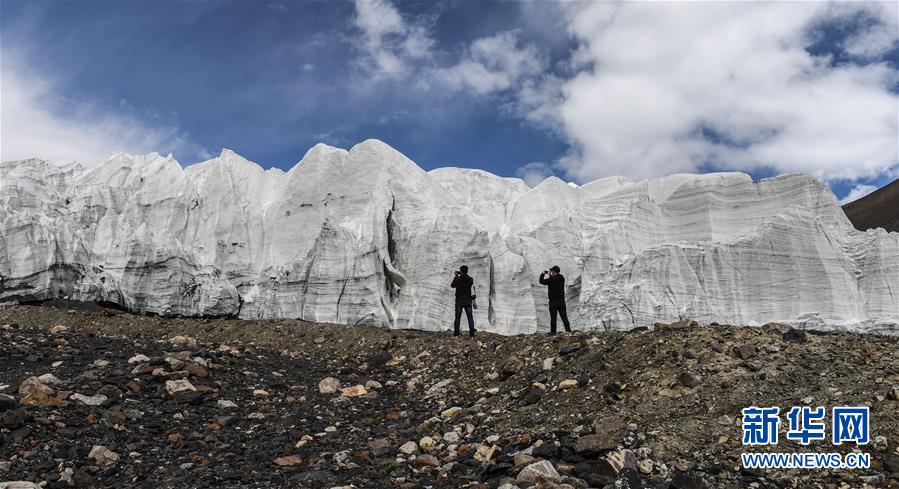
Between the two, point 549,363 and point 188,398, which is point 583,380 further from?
point 188,398

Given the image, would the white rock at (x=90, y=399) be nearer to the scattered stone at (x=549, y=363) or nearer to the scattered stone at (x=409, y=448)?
the scattered stone at (x=409, y=448)

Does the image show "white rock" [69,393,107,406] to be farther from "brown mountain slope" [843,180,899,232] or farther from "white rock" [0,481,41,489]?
"brown mountain slope" [843,180,899,232]

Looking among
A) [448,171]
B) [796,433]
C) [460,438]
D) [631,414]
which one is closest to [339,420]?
[460,438]

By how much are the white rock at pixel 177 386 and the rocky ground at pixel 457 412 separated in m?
0.02

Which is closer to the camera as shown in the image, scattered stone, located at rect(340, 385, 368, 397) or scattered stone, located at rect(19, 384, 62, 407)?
scattered stone, located at rect(19, 384, 62, 407)

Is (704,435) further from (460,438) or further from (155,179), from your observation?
(155,179)

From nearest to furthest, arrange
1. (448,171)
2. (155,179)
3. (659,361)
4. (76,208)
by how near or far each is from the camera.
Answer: (659,361)
(76,208)
(155,179)
(448,171)

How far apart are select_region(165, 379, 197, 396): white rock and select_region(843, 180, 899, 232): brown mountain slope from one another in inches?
2259

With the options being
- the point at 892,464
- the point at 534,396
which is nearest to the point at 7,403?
the point at 534,396

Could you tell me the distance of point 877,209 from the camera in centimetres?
6450

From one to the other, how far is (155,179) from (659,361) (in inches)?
819

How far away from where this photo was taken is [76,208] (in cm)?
2177

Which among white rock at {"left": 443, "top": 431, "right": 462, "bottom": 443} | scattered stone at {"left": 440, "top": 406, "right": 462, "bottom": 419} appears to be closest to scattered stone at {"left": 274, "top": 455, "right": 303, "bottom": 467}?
white rock at {"left": 443, "top": 431, "right": 462, "bottom": 443}

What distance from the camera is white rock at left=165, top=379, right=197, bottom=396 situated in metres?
8.68
